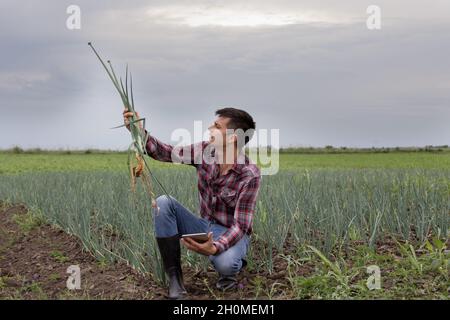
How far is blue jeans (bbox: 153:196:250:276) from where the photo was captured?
3555 mm

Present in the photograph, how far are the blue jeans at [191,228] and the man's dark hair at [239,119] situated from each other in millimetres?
595

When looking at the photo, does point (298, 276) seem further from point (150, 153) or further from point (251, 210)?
point (150, 153)

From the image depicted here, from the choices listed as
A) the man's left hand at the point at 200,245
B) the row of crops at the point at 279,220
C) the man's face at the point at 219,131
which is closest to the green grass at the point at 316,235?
the row of crops at the point at 279,220

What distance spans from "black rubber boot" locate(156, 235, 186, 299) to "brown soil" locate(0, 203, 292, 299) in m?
0.14

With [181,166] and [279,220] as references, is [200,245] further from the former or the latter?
[181,166]

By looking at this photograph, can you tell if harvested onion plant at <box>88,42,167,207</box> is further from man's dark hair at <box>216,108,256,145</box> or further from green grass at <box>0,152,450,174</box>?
green grass at <box>0,152,450,174</box>

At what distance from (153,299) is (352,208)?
1.96 m

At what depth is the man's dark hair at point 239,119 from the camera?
3.55 meters

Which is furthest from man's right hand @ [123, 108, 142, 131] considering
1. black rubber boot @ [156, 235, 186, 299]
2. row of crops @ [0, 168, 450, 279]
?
row of crops @ [0, 168, 450, 279]

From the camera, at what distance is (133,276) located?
156 inches

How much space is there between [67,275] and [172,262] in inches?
45.8

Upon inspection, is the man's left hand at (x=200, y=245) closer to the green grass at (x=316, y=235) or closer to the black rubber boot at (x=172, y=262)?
the black rubber boot at (x=172, y=262)

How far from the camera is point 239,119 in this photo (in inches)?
140
